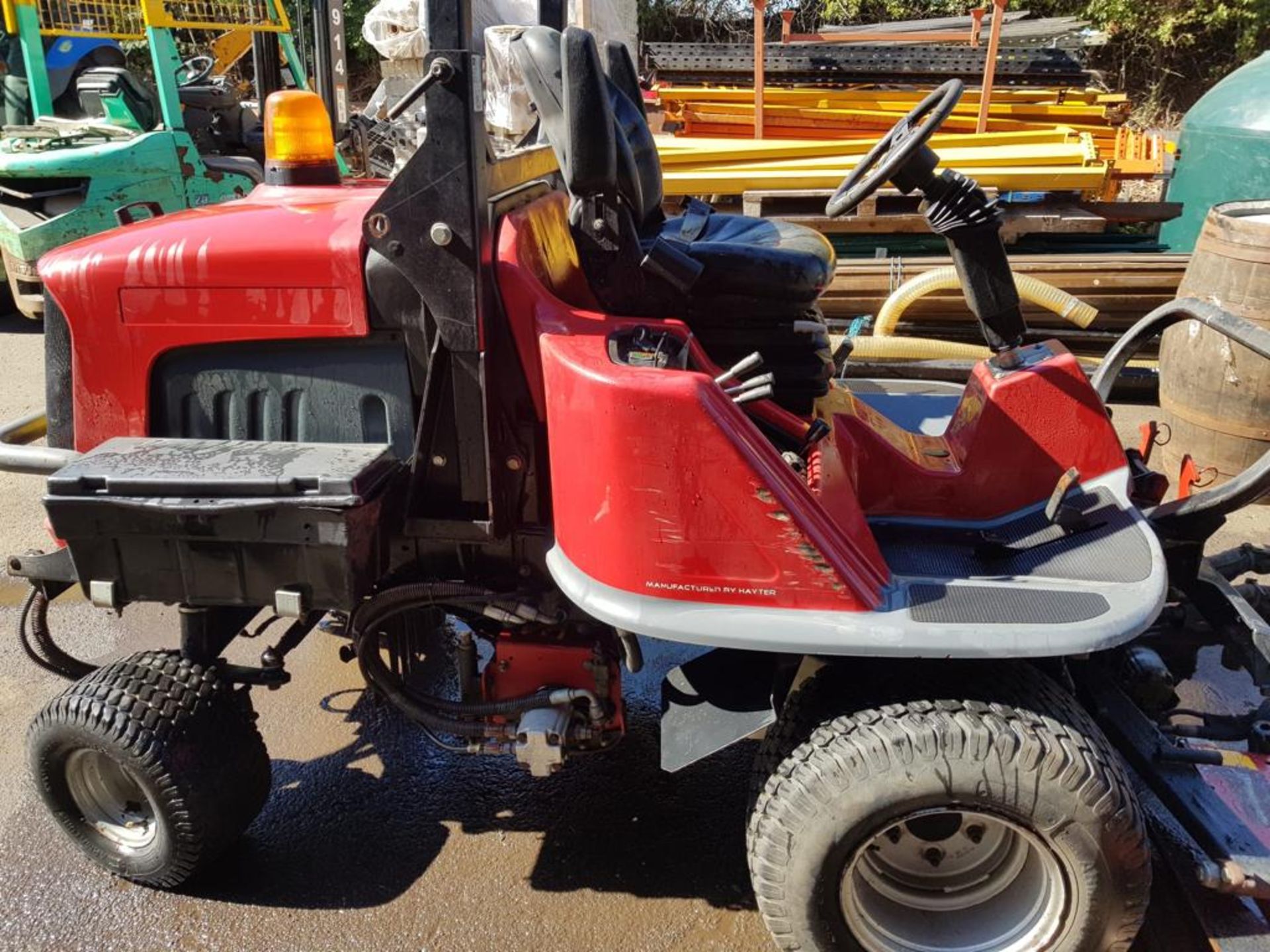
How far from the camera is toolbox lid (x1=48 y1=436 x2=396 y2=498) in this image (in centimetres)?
214

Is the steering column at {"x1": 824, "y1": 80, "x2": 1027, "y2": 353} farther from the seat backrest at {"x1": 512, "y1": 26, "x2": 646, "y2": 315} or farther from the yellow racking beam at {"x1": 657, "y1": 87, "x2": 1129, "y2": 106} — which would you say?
the yellow racking beam at {"x1": 657, "y1": 87, "x2": 1129, "y2": 106}

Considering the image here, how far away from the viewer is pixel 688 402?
1965mm

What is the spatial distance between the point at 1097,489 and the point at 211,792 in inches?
85.8

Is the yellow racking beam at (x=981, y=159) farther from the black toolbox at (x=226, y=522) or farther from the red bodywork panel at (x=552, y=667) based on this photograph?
the black toolbox at (x=226, y=522)

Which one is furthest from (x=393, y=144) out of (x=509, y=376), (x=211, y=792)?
(x=211, y=792)

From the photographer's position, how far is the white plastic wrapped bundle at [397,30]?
958 centimetres

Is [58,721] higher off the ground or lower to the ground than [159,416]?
lower

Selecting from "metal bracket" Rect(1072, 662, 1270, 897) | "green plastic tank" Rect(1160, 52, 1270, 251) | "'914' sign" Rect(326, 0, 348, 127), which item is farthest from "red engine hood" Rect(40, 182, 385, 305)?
"green plastic tank" Rect(1160, 52, 1270, 251)

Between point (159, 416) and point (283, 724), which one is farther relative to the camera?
point (283, 724)

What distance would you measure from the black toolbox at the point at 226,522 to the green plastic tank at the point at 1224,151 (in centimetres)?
675

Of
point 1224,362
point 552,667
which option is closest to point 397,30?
point 1224,362

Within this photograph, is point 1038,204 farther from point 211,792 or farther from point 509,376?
point 211,792

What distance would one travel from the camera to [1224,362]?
14.8 feet

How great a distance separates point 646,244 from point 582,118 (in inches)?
23.1
